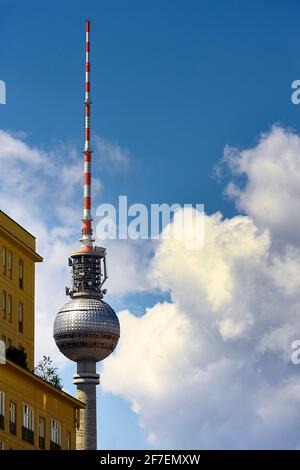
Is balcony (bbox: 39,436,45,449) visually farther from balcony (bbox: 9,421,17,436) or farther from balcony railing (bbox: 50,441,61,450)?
balcony (bbox: 9,421,17,436)

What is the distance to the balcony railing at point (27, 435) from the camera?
102 m

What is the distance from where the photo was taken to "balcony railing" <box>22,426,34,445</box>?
102m

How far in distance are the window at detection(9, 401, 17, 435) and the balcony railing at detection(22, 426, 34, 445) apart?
175cm

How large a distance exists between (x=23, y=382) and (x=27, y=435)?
147 inches

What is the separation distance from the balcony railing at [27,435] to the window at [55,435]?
502 cm

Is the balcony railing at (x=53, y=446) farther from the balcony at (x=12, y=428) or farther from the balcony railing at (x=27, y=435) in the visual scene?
the balcony at (x=12, y=428)

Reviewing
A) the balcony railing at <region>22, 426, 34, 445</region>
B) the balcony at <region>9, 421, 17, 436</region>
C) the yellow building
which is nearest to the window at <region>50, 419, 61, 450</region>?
the yellow building

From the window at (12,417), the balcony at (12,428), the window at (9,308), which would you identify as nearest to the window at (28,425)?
the balcony at (12,428)

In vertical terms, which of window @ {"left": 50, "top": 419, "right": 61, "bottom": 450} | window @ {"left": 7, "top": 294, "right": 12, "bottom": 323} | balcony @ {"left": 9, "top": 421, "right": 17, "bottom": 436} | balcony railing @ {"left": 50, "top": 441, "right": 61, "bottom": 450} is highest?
window @ {"left": 7, "top": 294, "right": 12, "bottom": 323}

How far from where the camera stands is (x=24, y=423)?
102688 mm

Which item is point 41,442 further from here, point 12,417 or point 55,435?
point 12,417

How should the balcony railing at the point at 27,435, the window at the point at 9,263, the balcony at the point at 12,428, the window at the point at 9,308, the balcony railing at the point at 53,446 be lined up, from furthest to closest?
the window at the point at 9,308, the window at the point at 9,263, the balcony railing at the point at 53,446, the balcony railing at the point at 27,435, the balcony at the point at 12,428
